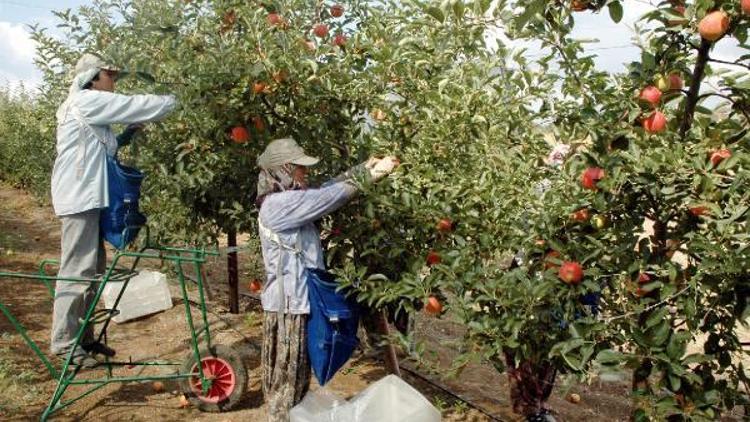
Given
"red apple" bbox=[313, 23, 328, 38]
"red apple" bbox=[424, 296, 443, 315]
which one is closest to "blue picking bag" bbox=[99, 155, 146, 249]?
"red apple" bbox=[313, 23, 328, 38]

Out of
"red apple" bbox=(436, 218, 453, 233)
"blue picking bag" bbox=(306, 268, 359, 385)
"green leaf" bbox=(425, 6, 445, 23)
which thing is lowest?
"blue picking bag" bbox=(306, 268, 359, 385)

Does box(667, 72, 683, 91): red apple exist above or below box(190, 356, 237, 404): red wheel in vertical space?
above

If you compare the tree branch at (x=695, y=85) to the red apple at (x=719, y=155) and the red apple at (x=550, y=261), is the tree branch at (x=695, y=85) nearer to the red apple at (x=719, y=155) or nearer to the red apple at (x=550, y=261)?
the red apple at (x=719, y=155)

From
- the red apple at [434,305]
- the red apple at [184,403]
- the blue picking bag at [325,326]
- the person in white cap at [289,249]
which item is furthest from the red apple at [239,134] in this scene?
the red apple at [184,403]

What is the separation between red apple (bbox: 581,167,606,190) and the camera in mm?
2215

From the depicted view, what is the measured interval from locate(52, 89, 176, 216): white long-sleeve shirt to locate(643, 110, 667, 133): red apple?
2.25m

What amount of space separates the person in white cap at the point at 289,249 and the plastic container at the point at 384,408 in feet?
0.71

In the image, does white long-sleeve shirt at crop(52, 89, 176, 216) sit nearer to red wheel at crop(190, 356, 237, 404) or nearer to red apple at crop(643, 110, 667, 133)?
red wheel at crop(190, 356, 237, 404)

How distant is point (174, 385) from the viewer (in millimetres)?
4039

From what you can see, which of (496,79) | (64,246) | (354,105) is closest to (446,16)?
(496,79)

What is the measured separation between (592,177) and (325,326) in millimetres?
1446

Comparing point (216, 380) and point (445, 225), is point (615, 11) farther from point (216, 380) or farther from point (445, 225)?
point (216, 380)

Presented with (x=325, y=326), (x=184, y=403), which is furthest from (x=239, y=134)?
(x=184, y=403)

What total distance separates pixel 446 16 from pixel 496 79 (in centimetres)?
42
